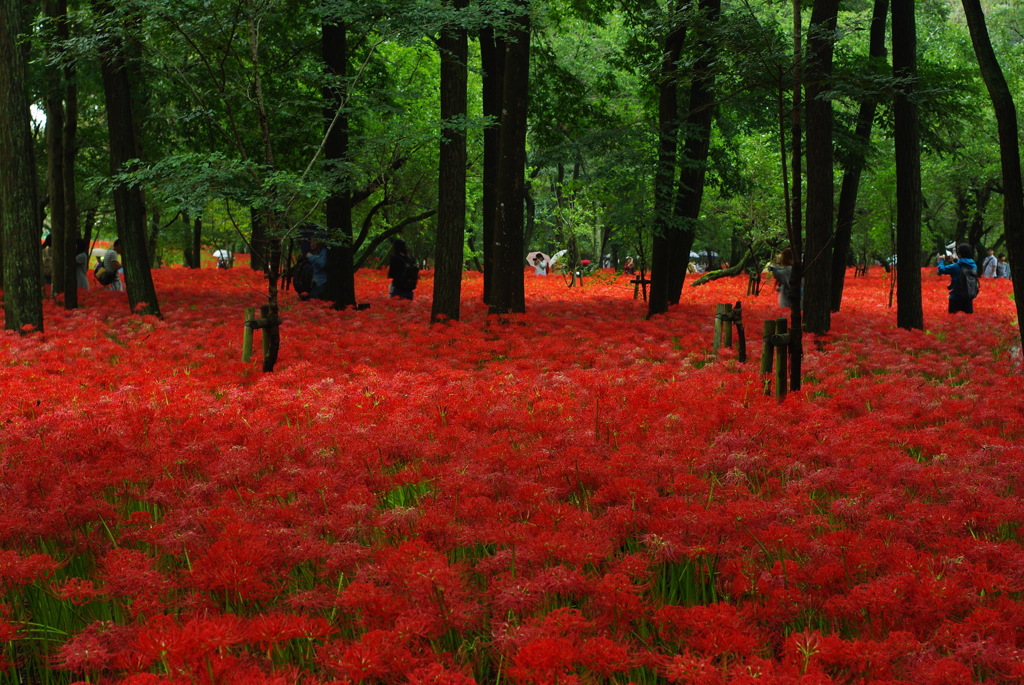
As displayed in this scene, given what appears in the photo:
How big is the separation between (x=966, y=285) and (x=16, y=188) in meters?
17.5

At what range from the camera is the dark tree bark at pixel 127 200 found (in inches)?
531

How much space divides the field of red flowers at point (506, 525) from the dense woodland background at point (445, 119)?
191 centimetres

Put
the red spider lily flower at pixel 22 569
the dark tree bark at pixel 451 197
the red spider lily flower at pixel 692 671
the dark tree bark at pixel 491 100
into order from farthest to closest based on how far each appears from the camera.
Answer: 1. the dark tree bark at pixel 491 100
2. the dark tree bark at pixel 451 197
3. the red spider lily flower at pixel 22 569
4. the red spider lily flower at pixel 692 671

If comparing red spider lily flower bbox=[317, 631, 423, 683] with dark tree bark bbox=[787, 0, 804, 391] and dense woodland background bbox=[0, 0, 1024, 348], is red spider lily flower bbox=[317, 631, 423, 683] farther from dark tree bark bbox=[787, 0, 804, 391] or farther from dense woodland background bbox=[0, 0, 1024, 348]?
dark tree bark bbox=[787, 0, 804, 391]

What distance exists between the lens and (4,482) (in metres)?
5.26

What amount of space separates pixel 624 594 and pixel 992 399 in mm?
5903

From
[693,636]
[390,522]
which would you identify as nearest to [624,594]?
[693,636]

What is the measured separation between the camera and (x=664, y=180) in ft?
49.9

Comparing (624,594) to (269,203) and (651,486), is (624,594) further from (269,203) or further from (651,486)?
(269,203)

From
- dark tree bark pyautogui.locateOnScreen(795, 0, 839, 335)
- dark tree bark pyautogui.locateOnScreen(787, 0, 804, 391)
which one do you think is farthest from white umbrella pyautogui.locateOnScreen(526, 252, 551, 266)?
dark tree bark pyautogui.locateOnScreen(787, 0, 804, 391)

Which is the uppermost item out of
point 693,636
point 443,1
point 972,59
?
point 972,59

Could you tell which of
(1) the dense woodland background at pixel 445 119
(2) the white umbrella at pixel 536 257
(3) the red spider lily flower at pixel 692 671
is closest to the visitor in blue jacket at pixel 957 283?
(1) the dense woodland background at pixel 445 119

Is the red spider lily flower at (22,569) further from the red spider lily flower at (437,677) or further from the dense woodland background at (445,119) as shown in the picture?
the dense woodland background at (445,119)

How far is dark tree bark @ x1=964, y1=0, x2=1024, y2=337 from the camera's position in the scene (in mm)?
5988
